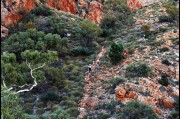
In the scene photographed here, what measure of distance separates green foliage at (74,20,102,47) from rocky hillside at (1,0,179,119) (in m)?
0.12

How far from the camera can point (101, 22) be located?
153 feet

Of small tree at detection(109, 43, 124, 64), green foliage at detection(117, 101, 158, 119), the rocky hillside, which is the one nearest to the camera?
green foliage at detection(117, 101, 158, 119)

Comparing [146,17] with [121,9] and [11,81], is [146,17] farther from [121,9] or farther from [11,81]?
[11,81]

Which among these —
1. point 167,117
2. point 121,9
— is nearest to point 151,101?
point 167,117

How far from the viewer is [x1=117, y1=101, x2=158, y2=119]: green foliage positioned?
23.8m

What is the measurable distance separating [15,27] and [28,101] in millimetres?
14517

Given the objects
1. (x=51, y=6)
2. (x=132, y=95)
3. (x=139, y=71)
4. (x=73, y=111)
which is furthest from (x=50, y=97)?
(x=51, y=6)

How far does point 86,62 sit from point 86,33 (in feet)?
15.9

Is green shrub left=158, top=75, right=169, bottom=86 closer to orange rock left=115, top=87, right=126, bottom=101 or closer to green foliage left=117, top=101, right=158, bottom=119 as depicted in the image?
orange rock left=115, top=87, right=126, bottom=101

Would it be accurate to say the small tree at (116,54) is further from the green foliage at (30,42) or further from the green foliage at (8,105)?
the green foliage at (8,105)

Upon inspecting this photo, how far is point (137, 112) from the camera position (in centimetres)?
2377

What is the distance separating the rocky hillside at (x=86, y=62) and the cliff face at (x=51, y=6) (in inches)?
4.8

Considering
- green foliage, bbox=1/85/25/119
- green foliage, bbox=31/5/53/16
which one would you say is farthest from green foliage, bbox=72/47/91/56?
green foliage, bbox=1/85/25/119

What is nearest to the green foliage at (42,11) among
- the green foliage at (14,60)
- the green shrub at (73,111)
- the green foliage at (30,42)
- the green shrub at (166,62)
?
the green foliage at (30,42)
